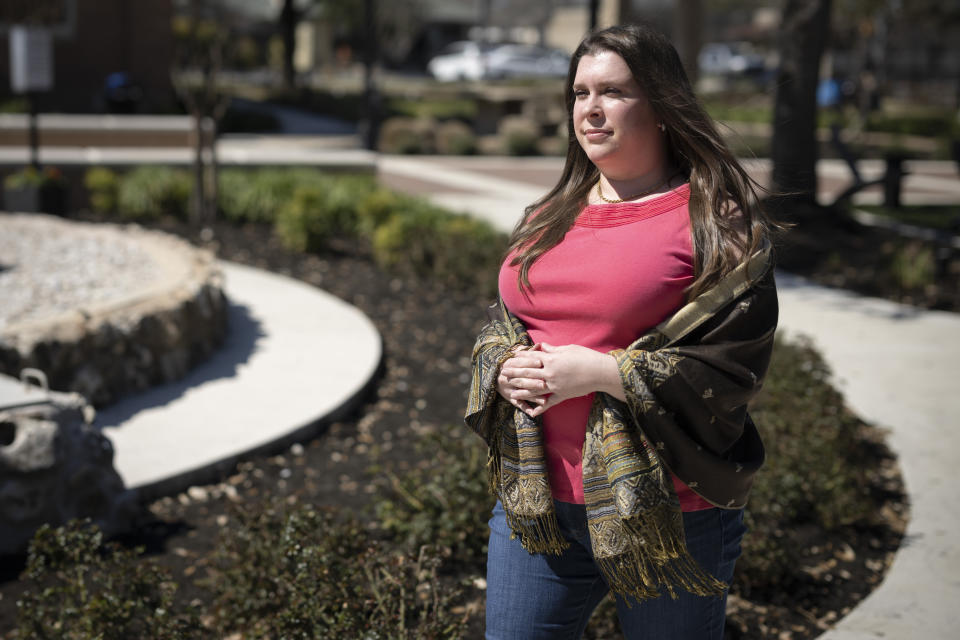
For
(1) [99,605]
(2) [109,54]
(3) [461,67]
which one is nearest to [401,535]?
(1) [99,605]

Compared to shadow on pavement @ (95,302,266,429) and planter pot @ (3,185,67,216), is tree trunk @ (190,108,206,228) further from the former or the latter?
shadow on pavement @ (95,302,266,429)

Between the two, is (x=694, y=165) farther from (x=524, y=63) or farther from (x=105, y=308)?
(x=524, y=63)

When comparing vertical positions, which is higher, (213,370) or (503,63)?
(503,63)

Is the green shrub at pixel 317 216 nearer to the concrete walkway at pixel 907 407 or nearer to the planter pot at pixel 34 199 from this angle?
the concrete walkway at pixel 907 407

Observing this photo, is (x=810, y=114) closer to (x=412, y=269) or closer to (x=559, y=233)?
(x=412, y=269)

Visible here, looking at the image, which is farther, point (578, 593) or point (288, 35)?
point (288, 35)

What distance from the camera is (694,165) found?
80.5 inches

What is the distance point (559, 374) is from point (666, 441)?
0.85 ft

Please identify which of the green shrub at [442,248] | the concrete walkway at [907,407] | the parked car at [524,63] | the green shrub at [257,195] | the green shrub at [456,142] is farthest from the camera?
the parked car at [524,63]

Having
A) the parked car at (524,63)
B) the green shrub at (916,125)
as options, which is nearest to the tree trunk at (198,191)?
the green shrub at (916,125)

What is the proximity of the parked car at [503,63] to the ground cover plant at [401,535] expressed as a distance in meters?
34.2

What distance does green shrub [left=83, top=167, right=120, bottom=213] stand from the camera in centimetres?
1027

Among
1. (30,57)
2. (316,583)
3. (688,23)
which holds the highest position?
(688,23)

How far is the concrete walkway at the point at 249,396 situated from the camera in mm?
4508
